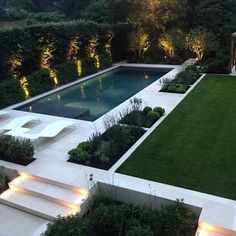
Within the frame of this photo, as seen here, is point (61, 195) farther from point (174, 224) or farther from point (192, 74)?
point (192, 74)

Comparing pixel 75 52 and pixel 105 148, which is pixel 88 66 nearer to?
pixel 75 52

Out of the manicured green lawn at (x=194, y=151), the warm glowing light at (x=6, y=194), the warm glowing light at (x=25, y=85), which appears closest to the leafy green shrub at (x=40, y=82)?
the warm glowing light at (x=25, y=85)

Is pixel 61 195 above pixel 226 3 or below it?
below

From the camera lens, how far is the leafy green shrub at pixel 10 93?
1333 centimetres

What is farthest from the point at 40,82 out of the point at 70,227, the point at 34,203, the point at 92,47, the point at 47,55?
the point at 70,227

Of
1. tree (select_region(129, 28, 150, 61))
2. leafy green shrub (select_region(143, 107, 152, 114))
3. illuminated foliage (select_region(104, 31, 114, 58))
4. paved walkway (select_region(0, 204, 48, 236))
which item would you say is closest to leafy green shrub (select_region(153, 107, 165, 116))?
leafy green shrub (select_region(143, 107, 152, 114))

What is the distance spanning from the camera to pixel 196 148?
27.3 feet

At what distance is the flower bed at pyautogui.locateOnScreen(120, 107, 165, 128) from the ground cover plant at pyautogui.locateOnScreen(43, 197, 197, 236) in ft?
14.5

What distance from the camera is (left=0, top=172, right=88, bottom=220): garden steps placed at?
6590 millimetres

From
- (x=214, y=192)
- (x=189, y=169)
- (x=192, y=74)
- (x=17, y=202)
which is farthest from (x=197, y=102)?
(x=17, y=202)

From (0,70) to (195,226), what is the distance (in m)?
11.4

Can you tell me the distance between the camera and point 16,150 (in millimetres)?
8055

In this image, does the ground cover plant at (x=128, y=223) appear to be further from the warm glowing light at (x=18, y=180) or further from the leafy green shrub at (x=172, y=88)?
the leafy green shrub at (x=172, y=88)

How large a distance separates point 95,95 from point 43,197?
9137 mm
